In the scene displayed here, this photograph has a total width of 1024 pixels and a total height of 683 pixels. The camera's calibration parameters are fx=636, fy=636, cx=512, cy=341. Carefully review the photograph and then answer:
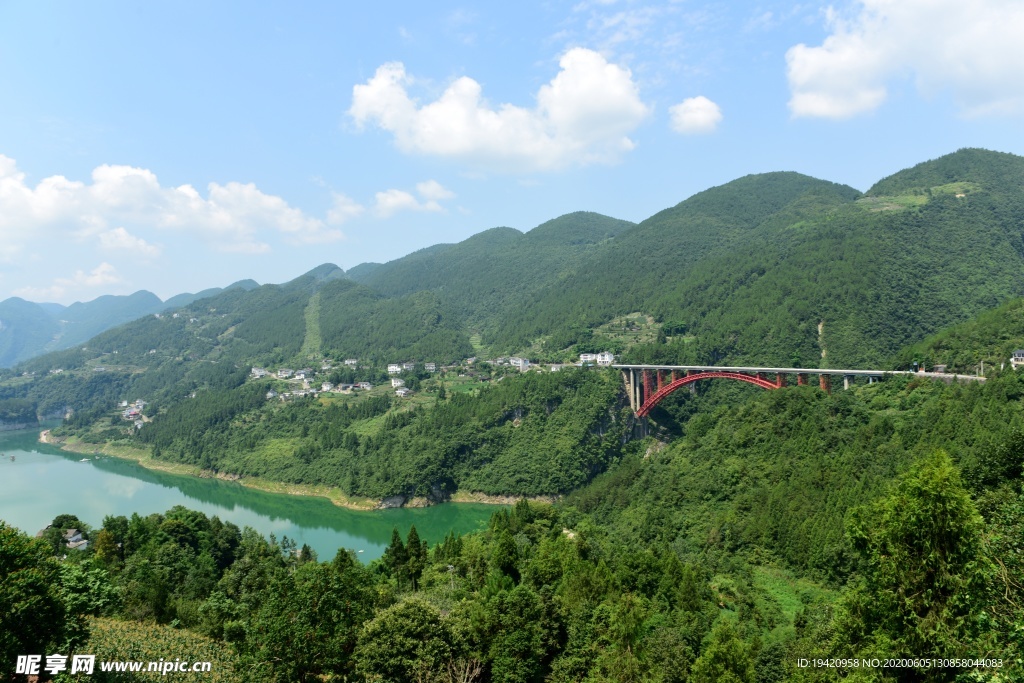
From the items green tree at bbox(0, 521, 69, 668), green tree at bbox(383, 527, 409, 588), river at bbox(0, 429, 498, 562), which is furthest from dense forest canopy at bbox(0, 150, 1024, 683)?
river at bbox(0, 429, 498, 562)

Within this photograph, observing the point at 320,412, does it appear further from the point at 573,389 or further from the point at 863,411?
the point at 863,411

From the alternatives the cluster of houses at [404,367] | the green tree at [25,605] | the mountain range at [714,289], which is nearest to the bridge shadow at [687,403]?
the mountain range at [714,289]

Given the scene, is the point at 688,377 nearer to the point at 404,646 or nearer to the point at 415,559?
the point at 415,559

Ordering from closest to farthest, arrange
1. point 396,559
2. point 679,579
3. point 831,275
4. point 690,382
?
point 679,579
point 396,559
point 690,382
point 831,275

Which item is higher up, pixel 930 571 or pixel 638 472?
pixel 930 571

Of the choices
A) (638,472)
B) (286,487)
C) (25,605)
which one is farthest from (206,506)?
(25,605)

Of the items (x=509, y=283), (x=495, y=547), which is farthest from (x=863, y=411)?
(x=509, y=283)

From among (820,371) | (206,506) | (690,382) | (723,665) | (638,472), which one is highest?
(820,371)

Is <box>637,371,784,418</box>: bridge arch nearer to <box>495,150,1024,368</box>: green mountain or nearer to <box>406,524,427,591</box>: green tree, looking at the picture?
<box>495,150,1024,368</box>: green mountain
